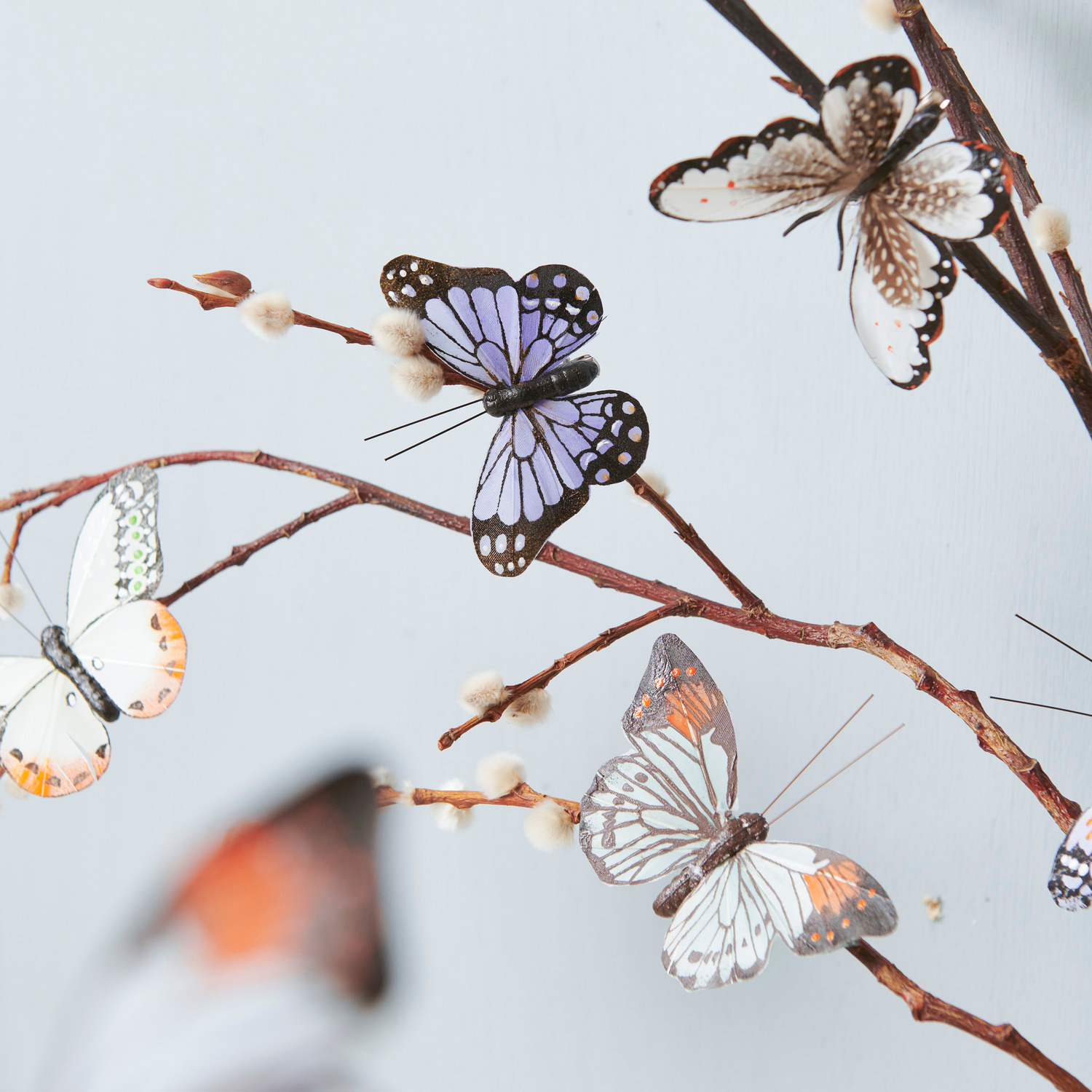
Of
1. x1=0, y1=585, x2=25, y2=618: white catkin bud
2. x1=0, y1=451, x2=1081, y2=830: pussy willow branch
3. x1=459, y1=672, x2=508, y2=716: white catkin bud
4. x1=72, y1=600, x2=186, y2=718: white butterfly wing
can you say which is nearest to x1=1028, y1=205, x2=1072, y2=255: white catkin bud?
x1=0, y1=451, x2=1081, y2=830: pussy willow branch

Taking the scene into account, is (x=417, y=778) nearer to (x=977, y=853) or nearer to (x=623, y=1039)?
(x=623, y=1039)

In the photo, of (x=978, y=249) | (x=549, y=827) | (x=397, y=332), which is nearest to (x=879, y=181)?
(x=978, y=249)

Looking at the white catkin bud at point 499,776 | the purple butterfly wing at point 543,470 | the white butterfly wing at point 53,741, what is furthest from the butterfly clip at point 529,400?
the white butterfly wing at point 53,741

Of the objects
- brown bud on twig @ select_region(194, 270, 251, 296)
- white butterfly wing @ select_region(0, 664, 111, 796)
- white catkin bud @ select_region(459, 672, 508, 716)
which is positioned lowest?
white butterfly wing @ select_region(0, 664, 111, 796)

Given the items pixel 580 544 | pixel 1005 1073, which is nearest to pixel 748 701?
pixel 580 544

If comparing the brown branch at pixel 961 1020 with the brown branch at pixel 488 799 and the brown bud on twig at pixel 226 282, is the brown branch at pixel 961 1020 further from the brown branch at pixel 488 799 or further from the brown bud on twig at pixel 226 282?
the brown bud on twig at pixel 226 282

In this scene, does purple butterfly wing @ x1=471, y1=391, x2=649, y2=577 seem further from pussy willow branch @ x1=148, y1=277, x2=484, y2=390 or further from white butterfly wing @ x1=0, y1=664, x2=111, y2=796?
Answer: white butterfly wing @ x1=0, y1=664, x2=111, y2=796
